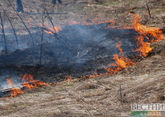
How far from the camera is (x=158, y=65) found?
36.1ft

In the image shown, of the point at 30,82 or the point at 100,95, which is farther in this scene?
the point at 30,82

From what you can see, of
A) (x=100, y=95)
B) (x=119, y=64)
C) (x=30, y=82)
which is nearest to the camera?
(x=100, y=95)

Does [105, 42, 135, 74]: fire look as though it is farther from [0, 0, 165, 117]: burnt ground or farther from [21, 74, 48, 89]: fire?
[21, 74, 48, 89]: fire

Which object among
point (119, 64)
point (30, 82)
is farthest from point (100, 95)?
point (30, 82)

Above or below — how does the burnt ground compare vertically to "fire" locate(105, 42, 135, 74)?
below

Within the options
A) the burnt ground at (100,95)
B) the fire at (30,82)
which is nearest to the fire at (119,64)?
the burnt ground at (100,95)

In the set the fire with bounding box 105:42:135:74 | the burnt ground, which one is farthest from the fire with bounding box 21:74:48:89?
the fire with bounding box 105:42:135:74

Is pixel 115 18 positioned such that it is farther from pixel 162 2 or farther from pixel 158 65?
pixel 158 65

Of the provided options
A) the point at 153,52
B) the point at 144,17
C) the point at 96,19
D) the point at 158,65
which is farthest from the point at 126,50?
the point at 96,19

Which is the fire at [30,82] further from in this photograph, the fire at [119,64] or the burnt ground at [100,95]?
the fire at [119,64]

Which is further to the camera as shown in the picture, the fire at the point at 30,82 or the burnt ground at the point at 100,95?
the fire at the point at 30,82

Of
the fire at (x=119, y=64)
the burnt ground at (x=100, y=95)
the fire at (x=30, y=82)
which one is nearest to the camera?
the burnt ground at (x=100, y=95)

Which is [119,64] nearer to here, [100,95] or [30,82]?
[100,95]

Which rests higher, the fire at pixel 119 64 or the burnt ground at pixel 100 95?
the fire at pixel 119 64
